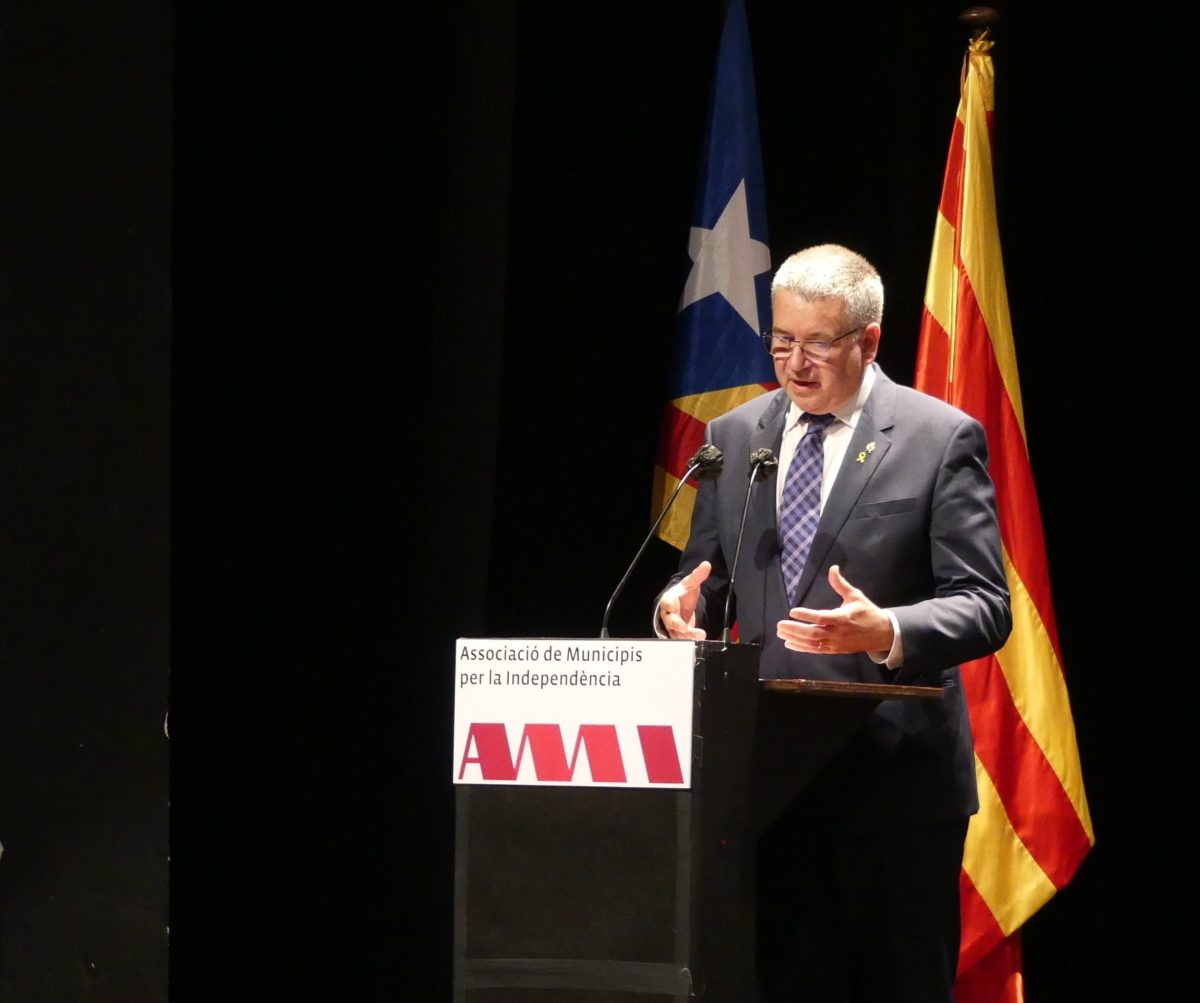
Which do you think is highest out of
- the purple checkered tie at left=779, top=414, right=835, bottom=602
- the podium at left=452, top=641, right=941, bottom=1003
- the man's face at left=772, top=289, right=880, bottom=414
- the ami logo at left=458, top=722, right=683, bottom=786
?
the man's face at left=772, top=289, right=880, bottom=414

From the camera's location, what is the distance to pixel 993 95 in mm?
3449

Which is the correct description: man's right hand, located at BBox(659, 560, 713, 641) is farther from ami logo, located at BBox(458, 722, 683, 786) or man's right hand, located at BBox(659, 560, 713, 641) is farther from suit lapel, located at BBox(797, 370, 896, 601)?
ami logo, located at BBox(458, 722, 683, 786)

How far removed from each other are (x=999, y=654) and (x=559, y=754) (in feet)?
5.21

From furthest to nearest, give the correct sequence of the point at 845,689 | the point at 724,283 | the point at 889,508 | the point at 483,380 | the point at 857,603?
the point at 724,283 < the point at 483,380 < the point at 889,508 < the point at 857,603 < the point at 845,689

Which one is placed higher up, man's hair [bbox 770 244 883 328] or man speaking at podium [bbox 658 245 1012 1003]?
man's hair [bbox 770 244 883 328]

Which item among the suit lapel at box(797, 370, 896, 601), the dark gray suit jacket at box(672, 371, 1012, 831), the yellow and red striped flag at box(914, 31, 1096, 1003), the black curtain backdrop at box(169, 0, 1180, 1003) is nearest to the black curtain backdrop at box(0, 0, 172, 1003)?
the black curtain backdrop at box(169, 0, 1180, 1003)

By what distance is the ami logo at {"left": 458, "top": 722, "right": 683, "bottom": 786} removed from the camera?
1.91 m

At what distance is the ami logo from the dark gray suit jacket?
44 centimetres

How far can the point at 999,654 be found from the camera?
3.24 metres

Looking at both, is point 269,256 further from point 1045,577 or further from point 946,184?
point 1045,577

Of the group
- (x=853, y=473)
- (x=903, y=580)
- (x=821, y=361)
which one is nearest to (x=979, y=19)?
(x=821, y=361)

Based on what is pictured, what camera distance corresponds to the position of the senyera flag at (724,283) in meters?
3.56

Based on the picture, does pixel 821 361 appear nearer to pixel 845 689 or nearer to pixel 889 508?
pixel 889 508

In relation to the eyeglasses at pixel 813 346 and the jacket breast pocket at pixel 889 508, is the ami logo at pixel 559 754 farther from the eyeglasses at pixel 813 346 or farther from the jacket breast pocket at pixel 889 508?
the eyeglasses at pixel 813 346
